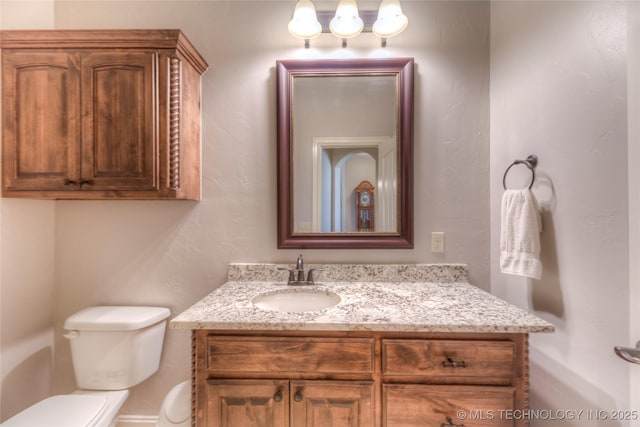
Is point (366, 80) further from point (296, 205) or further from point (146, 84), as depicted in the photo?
point (146, 84)

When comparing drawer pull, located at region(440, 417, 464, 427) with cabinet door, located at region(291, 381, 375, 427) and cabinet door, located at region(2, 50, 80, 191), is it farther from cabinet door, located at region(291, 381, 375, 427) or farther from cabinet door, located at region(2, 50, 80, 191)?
cabinet door, located at region(2, 50, 80, 191)

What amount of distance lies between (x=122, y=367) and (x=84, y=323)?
0.27 metres

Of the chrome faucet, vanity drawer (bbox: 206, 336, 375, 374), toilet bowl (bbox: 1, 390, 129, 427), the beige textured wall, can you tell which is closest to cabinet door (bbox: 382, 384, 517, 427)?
vanity drawer (bbox: 206, 336, 375, 374)

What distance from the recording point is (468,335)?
3.19 ft

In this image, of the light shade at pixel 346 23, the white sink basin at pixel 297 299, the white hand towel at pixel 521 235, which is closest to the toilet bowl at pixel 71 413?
the white sink basin at pixel 297 299

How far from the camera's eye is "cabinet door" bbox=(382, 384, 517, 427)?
95 cm

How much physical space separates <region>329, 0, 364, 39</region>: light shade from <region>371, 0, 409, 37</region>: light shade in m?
0.09

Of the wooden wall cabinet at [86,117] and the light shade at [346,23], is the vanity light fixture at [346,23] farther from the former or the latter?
the wooden wall cabinet at [86,117]

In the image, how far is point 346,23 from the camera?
1445 mm

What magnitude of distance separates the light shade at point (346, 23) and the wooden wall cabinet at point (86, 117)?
0.74 m

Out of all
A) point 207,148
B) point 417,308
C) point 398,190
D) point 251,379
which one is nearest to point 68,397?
point 251,379

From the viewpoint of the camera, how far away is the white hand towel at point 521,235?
1.18 m

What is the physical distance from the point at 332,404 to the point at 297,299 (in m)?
0.54

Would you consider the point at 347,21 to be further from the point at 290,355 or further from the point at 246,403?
the point at 246,403
